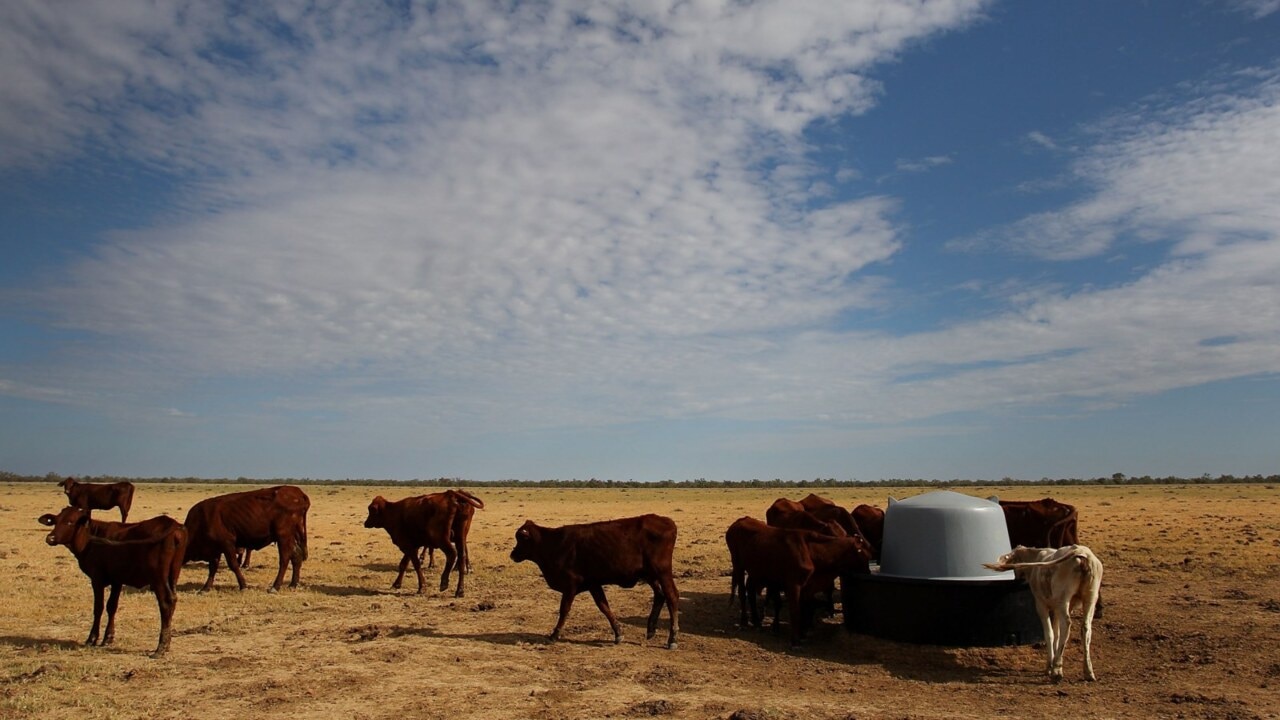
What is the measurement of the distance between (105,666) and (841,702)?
8.42 meters

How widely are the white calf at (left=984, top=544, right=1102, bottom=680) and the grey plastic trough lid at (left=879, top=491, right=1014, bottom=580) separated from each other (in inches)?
57.4

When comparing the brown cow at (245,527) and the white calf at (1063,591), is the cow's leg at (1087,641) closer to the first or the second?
the white calf at (1063,591)

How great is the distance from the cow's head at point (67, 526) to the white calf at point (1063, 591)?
1184 cm

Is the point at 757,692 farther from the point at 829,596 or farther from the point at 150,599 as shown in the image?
Result: the point at 150,599

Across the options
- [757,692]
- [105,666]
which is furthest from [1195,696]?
[105,666]

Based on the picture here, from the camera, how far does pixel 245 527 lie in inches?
618

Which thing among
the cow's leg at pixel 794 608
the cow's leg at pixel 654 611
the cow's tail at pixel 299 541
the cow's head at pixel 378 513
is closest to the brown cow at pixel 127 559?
the cow's tail at pixel 299 541

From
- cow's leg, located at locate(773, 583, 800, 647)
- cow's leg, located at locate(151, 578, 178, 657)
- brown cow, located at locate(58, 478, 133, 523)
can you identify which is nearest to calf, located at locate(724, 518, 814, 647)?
cow's leg, located at locate(773, 583, 800, 647)

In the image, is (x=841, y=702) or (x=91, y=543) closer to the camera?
(x=841, y=702)

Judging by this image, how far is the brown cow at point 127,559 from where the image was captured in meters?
10.5

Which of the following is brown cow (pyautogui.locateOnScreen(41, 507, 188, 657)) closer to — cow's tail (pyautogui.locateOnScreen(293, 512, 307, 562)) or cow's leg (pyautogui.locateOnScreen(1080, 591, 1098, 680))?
cow's tail (pyautogui.locateOnScreen(293, 512, 307, 562))

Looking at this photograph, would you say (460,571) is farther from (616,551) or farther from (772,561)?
(772,561)

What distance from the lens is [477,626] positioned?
1255cm

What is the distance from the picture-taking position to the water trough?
10.9 metres
